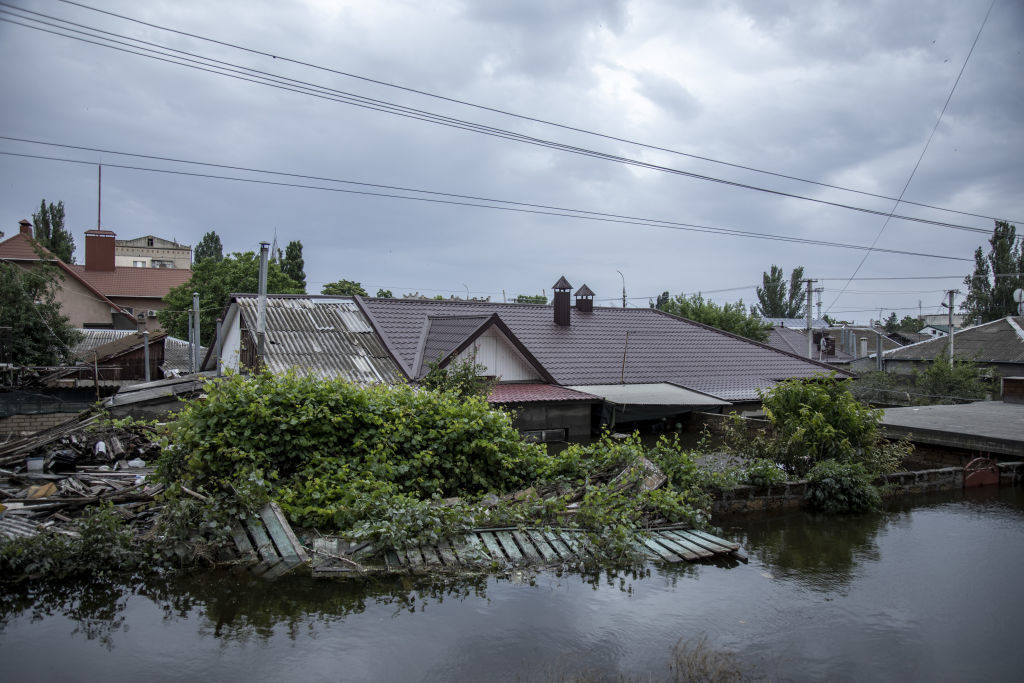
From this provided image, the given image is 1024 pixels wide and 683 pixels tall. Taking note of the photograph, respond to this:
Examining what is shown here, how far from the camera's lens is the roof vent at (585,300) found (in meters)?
24.4

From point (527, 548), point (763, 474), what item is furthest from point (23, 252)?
point (763, 474)

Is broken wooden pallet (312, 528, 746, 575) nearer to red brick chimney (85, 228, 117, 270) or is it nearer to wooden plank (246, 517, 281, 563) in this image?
wooden plank (246, 517, 281, 563)

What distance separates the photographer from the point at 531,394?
663 inches

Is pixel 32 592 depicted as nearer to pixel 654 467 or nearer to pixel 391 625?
pixel 391 625

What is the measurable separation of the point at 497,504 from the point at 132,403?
10573 millimetres

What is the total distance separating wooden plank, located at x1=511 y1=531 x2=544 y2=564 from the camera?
833 centimetres

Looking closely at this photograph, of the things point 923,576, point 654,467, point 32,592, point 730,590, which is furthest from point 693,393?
point 32,592

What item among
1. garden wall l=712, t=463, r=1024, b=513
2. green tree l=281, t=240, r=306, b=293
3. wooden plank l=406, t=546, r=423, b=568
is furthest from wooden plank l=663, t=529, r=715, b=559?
green tree l=281, t=240, r=306, b=293

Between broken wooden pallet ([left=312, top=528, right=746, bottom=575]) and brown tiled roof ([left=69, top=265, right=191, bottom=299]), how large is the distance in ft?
148

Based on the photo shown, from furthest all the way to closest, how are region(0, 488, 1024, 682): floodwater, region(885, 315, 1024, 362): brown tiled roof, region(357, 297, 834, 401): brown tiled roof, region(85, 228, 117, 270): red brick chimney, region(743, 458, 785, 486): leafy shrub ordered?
region(85, 228, 117, 270): red brick chimney, region(885, 315, 1024, 362): brown tiled roof, region(357, 297, 834, 401): brown tiled roof, region(743, 458, 785, 486): leafy shrub, region(0, 488, 1024, 682): floodwater

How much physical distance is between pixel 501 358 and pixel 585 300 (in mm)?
7365

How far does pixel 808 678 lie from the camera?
6.18 meters

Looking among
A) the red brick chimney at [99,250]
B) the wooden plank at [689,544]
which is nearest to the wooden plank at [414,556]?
the wooden plank at [689,544]

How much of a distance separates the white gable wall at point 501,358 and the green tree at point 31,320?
18.2 meters
